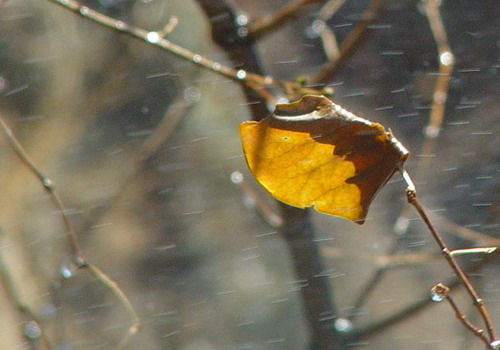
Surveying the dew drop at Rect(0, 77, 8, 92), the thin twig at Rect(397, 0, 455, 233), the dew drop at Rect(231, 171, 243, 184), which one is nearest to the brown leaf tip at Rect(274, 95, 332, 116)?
the thin twig at Rect(397, 0, 455, 233)

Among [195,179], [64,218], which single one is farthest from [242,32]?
[195,179]

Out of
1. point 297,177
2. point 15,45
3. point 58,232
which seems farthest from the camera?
point 15,45

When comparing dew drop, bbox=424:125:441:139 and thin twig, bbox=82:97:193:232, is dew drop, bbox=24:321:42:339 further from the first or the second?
dew drop, bbox=424:125:441:139

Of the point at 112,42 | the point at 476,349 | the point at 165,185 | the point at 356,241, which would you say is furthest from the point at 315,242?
the point at 112,42

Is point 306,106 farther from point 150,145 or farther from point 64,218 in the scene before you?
point 150,145

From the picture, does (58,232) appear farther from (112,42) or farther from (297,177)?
(297,177)

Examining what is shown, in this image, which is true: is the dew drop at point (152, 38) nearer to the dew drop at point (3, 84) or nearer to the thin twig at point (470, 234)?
the thin twig at point (470, 234)

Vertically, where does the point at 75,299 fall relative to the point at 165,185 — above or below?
below
